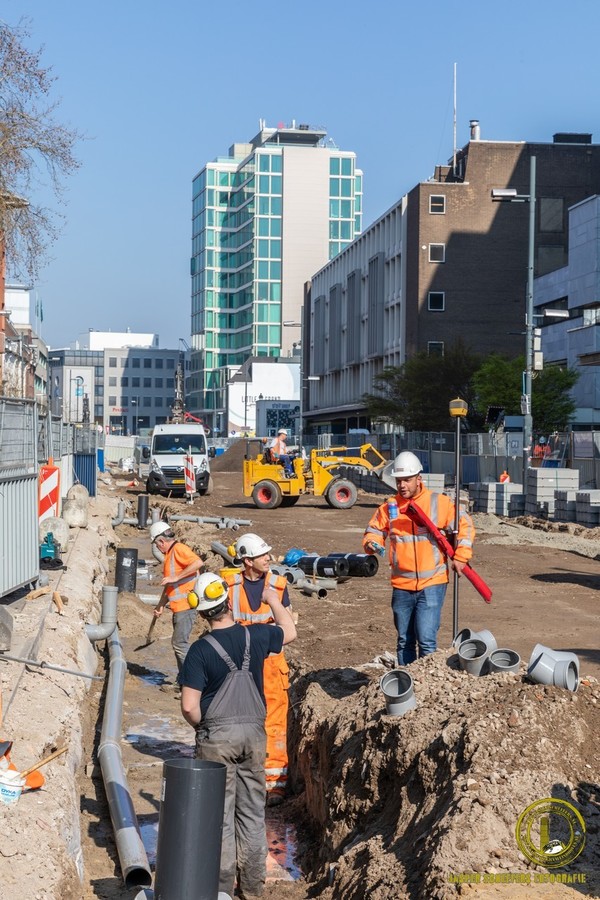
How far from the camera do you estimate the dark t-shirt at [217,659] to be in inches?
253

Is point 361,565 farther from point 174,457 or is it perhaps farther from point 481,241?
point 481,241

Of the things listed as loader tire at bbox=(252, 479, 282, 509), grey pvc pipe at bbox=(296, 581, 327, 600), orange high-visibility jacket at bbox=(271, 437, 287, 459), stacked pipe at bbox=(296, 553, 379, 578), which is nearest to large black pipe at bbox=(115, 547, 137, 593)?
stacked pipe at bbox=(296, 553, 379, 578)

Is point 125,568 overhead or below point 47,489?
below

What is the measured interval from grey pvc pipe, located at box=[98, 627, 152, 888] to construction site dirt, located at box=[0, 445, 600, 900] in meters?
0.21

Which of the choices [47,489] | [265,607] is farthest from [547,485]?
[265,607]

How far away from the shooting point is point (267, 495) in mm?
34406

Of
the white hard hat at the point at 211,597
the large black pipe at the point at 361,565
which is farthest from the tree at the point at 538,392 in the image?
the white hard hat at the point at 211,597

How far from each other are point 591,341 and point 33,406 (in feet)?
145

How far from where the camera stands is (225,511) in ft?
114

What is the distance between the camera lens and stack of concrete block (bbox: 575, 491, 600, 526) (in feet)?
90.6

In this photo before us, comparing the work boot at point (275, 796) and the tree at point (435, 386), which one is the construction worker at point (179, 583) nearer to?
the work boot at point (275, 796)

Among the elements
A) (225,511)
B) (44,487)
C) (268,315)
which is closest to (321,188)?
(268,315)

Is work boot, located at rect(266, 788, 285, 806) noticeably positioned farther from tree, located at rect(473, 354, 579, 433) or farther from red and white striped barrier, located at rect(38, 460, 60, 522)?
tree, located at rect(473, 354, 579, 433)
